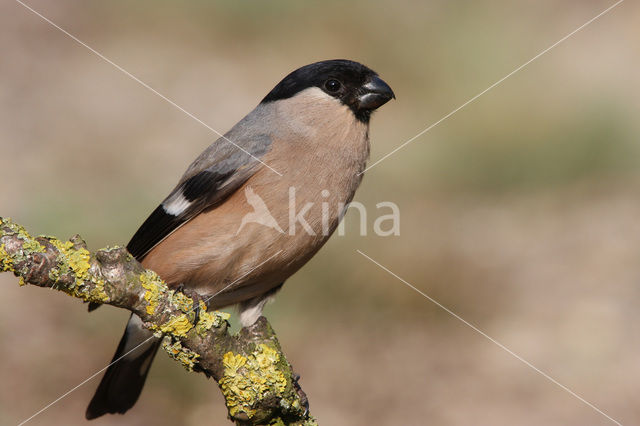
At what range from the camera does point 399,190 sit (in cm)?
813

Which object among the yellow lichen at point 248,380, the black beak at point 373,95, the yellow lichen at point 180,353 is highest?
the black beak at point 373,95

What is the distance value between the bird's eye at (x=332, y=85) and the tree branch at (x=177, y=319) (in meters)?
1.95

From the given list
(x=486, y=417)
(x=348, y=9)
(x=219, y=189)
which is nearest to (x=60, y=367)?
(x=219, y=189)

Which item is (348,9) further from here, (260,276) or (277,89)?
(260,276)

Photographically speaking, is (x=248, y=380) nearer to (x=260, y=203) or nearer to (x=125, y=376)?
(x=260, y=203)

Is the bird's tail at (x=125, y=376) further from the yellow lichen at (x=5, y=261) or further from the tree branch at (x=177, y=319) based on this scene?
the yellow lichen at (x=5, y=261)

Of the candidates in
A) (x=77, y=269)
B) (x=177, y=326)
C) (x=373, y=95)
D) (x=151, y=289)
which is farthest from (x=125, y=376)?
(x=373, y=95)

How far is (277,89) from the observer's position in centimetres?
519

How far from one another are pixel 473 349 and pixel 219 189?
3176 mm

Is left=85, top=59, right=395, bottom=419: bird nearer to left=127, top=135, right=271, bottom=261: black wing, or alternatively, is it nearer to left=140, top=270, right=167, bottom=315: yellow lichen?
left=127, top=135, right=271, bottom=261: black wing

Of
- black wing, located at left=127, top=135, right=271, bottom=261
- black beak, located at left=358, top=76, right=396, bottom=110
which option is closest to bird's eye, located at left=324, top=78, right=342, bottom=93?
black beak, located at left=358, top=76, right=396, bottom=110

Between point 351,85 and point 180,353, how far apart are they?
7.81 ft

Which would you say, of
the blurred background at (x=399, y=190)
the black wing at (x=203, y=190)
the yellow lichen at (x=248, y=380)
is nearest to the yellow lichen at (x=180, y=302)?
the yellow lichen at (x=248, y=380)

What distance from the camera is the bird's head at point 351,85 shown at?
16.1 ft
